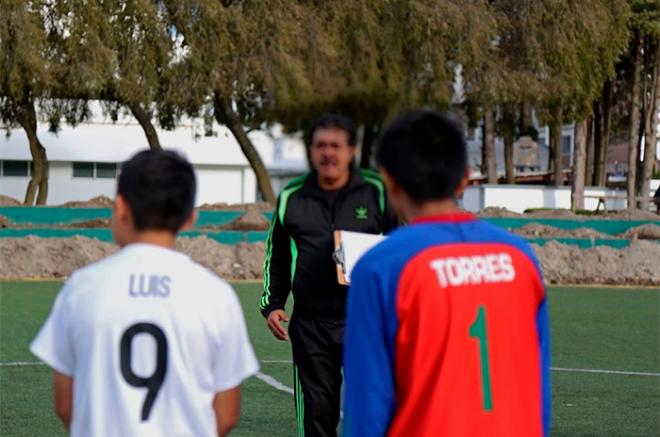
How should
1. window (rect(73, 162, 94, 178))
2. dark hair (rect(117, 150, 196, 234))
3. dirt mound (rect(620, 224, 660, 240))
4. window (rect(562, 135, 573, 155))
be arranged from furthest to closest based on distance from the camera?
window (rect(562, 135, 573, 155)) < window (rect(73, 162, 94, 178)) < dirt mound (rect(620, 224, 660, 240)) < dark hair (rect(117, 150, 196, 234))

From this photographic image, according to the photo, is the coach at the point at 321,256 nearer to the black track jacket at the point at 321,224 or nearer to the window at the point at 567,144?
the black track jacket at the point at 321,224

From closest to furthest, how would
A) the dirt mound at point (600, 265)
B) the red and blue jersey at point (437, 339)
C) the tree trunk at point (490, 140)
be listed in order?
the red and blue jersey at point (437, 339) → the dirt mound at point (600, 265) → the tree trunk at point (490, 140)

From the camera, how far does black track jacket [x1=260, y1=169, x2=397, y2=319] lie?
Result: 22.6ft

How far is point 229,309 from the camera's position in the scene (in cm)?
377

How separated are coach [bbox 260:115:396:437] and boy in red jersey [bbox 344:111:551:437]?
9.97 ft

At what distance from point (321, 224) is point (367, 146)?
109 inches

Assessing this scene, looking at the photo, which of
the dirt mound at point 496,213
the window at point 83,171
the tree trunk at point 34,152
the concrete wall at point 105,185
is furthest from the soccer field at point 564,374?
the window at point 83,171

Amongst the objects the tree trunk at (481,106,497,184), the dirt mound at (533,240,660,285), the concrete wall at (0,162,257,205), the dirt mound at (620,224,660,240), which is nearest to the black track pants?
the dirt mound at (533,240,660,285)

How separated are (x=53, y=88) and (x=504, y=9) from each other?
39.9ft

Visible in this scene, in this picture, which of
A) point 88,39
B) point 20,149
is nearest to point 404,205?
point 88,39

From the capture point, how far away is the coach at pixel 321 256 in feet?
22.5

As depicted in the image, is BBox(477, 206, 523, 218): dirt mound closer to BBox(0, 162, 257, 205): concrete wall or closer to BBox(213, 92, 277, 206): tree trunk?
BBox(213, 92, 277, 206): tree trunk

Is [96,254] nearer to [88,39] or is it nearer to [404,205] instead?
[88,39]

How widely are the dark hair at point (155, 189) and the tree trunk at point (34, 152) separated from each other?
29999 mm
